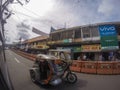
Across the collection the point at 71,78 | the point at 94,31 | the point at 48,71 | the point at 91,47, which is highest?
the point at 94,31

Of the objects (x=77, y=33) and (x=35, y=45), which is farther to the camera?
(x=77, y=33)

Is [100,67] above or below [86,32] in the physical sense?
below

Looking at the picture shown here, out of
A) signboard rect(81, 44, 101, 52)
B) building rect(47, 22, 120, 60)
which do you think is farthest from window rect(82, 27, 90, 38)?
signboard rect(81, 44, 101, 52)

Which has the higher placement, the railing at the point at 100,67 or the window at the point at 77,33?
the window at the point at 77,33

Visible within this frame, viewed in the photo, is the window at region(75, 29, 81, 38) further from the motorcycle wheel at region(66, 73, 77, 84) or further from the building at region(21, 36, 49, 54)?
the building at region(21, 36, 49, 54)

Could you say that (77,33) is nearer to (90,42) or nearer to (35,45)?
(90,42)

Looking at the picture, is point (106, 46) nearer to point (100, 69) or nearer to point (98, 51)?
point (98, 51)

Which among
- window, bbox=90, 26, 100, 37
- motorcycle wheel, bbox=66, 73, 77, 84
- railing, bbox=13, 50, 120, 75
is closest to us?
motorcycle wheel, bbox=66, 73, 77, 84

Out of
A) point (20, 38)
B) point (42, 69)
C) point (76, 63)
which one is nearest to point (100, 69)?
point (76, 63)

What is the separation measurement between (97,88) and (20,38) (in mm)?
4154

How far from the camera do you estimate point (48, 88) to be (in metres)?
5.12

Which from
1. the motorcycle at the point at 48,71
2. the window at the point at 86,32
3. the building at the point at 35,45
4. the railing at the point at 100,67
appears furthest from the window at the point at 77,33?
→ the building at the point at 35,45

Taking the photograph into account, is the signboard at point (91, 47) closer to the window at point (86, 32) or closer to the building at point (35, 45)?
the window at point (86, 32)

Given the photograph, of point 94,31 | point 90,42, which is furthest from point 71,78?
point 90,42
